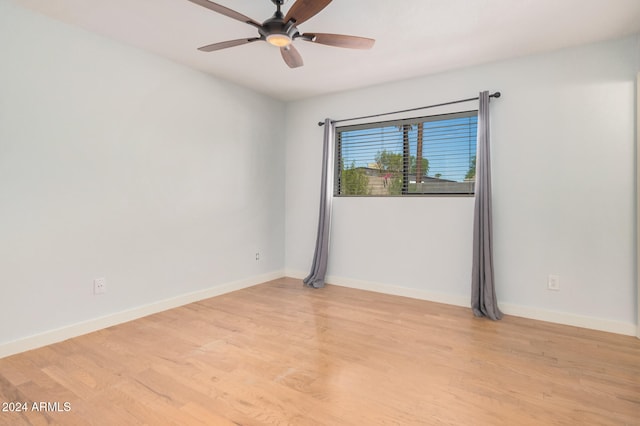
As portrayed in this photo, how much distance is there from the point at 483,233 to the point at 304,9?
247 centimetres

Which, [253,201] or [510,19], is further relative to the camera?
[253,201]

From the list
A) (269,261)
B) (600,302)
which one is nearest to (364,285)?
(269,261)

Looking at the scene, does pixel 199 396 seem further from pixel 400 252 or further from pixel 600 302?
pixel 600 302

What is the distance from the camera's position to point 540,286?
3061 millimetres

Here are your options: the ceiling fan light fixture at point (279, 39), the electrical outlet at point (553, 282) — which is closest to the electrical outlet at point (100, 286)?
the ceiling fan light fixture at point (279, 39)

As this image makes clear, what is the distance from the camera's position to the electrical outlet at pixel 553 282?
2.99 meters

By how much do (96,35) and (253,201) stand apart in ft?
7.32

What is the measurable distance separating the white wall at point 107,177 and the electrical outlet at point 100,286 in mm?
35

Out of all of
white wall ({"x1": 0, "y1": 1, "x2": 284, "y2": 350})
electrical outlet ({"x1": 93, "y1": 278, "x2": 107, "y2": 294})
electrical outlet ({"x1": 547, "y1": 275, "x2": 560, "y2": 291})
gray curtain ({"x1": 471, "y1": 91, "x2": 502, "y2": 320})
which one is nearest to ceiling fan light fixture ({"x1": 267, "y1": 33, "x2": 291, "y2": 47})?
white wall ({"x1": 0, "y1": 1, "x2": 284, "y2": 350})

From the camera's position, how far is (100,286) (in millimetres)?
2770

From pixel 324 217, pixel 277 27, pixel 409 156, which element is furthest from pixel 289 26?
pixel 324 217

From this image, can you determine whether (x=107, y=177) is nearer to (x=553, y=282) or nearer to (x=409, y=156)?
(x=409, y=156)

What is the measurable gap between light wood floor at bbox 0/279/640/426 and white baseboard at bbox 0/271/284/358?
8 cm

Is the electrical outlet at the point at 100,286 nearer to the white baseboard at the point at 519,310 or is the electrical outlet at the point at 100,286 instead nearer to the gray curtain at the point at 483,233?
the white baseboard at the point at 519,310
